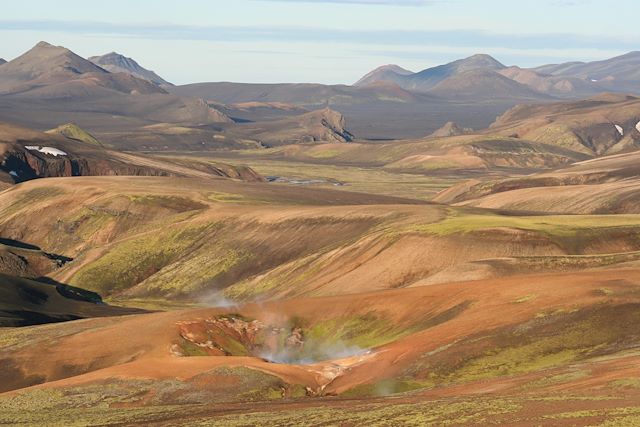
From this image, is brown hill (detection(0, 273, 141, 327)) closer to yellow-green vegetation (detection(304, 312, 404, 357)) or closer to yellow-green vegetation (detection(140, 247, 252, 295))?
yellow-green vegetation (detection(140, 247, 252, 295))

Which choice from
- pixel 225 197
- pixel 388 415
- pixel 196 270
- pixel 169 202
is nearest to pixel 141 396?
pixel 388 415

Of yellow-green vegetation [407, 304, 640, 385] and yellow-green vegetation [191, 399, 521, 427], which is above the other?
yellow-green vegetation [191, 399, 521, 427]

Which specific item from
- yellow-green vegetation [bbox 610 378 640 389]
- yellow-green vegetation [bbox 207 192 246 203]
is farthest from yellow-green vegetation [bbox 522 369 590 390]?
yellow-green vegetation [bbox 207 192 246 203]

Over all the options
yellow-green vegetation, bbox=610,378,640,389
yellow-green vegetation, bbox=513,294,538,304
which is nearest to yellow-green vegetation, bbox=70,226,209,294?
yellow-green vegetation, bbox=513,294,538,304

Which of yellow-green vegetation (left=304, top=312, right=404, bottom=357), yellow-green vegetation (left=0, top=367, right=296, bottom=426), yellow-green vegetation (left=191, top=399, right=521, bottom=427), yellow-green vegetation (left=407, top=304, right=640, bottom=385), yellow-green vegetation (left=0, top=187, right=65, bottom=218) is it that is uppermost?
yellow-green vegetation (left=191, top=399, right=521, bottom=427)

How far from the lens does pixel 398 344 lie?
216 feet

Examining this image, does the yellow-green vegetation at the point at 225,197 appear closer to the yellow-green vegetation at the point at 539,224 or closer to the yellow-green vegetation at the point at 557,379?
the yellow-green vegetation at the point at 539,224

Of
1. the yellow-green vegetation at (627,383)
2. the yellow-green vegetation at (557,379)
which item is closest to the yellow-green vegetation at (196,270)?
the yellow-green vegetation at (557,379)

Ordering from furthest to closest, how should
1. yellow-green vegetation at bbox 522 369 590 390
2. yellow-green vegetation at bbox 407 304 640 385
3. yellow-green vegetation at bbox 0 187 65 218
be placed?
yellow-green vegetation at bbox 0 187 65 218, yellow-green vegetation at bbox 407 304 640 385, yellow-green vegetation at bbox 522 369 590 390

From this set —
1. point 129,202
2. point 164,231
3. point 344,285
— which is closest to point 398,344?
point 344,285

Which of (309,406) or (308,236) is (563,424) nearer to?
(309,406)

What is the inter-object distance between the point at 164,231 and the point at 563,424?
390 ft

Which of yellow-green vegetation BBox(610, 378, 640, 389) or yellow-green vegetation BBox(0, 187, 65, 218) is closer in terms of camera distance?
yellow-green vegetation BBox(610, 378, 640, 389)

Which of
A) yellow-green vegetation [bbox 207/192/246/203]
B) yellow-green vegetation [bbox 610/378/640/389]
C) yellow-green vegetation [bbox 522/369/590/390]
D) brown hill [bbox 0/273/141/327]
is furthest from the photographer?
yellow-green vegetation [bbox 207/192/246/203]
